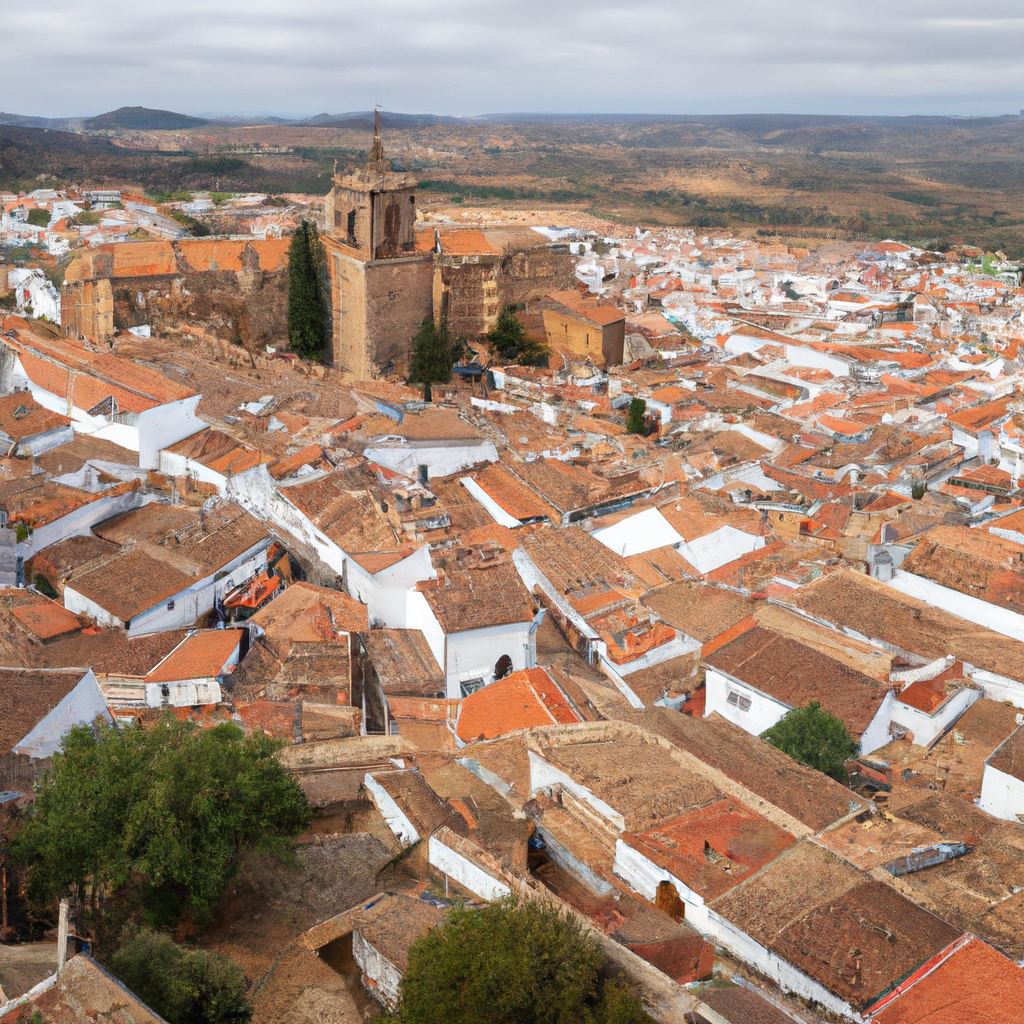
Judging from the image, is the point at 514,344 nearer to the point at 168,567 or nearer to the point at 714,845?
the point at 168,567

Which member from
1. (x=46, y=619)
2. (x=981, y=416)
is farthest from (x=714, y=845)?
(x=981, y=416)

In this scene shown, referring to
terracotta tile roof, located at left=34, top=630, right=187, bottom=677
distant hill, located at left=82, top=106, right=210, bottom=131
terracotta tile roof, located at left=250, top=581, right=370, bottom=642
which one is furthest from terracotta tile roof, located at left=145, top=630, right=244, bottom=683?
distant hill, located at left=82, top=106, right=210, bottom=131

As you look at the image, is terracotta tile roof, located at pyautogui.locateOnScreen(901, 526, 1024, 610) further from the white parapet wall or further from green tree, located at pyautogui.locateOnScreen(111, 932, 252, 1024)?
green tree, located at pyautogui.locateOnScreen(111, 932, 252, 1024)

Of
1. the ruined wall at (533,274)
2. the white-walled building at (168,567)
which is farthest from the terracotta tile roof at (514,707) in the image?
the ruined wall at (533,274)

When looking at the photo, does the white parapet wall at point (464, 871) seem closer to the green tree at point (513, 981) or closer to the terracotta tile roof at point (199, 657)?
the green tree at point (513, 981)

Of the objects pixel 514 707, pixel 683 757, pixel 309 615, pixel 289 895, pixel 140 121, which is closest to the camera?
pixel 289 895
